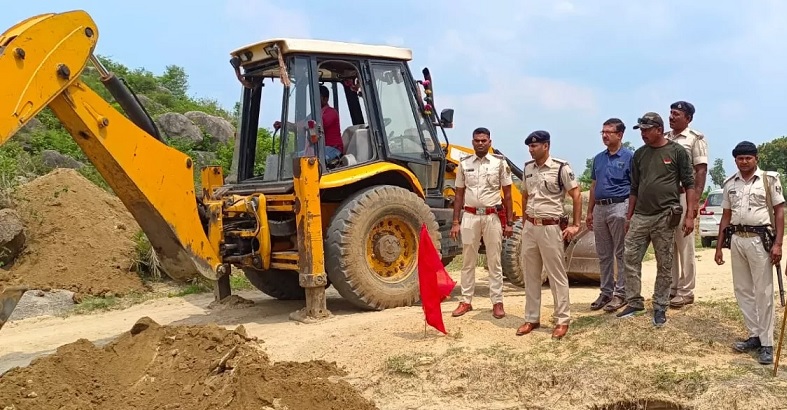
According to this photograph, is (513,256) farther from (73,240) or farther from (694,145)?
(73,240)

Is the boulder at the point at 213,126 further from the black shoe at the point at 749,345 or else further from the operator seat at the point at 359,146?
the black shoe at the point at 749,345

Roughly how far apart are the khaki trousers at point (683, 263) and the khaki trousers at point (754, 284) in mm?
868

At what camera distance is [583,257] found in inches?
331

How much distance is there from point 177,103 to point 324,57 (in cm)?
1882

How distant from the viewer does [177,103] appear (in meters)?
24.6

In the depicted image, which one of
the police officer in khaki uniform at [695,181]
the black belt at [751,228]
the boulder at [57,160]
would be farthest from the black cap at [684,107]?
the boulder at [57,160]

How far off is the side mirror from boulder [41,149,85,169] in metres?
9.66

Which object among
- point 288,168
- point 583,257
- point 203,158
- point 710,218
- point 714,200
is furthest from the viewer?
point 203,158

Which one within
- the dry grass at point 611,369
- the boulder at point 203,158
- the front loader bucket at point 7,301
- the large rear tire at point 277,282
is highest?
the boulder at point 203,158

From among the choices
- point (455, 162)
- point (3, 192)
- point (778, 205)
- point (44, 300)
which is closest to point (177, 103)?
point (3, 192)

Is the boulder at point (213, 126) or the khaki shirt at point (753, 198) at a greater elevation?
the boulder at point (213, 126)

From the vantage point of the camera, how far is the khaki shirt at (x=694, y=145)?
5.81 metres

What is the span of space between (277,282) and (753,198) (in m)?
5.06

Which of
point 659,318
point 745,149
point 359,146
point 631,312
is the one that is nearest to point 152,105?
point 359,146
